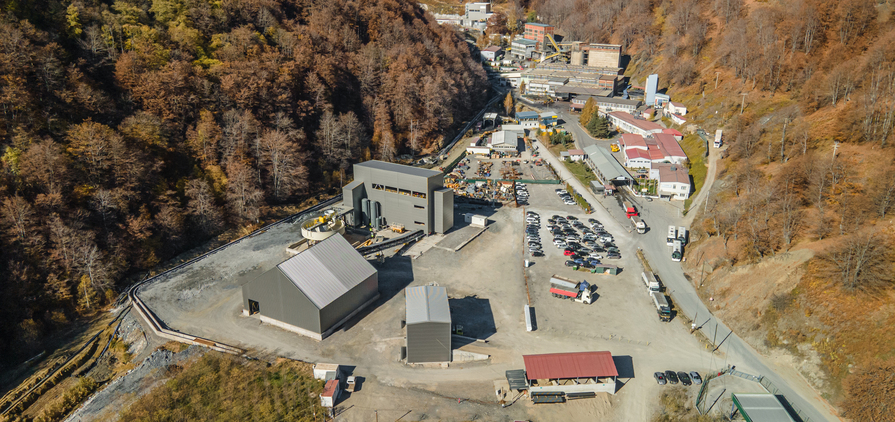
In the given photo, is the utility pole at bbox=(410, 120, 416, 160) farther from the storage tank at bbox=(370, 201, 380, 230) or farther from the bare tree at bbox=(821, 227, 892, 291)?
the bare tree at bbox=(821, 227, 892, 291)

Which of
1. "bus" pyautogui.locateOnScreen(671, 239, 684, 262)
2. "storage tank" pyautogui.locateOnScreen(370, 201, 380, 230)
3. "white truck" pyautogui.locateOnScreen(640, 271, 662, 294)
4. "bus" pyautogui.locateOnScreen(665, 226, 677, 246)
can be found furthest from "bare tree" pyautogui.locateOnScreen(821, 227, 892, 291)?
"storage tank" pyautogui.locateOnScreen(370, 201, 380, 230)

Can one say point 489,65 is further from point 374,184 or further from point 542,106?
point 374,184

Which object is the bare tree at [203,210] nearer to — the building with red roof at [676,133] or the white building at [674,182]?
the white building at [674,182]

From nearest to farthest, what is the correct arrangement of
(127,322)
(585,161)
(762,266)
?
(127,322), (762,266), (585,161)

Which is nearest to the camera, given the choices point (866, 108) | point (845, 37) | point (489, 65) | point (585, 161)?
point (866, 108)

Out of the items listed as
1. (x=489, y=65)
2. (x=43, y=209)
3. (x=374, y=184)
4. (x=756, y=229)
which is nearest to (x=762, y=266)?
(x=756, y=229)

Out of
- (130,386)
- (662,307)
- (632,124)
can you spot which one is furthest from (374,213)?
(632,124)

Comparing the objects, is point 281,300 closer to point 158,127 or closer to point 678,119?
point 158,127

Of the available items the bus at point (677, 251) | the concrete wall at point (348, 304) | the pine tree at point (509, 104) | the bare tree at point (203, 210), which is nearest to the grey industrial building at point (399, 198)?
the concrete wall at point (348, 304)
